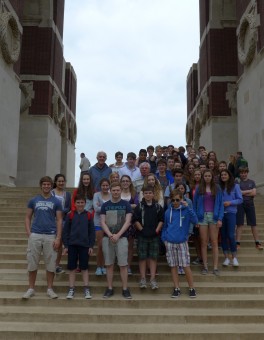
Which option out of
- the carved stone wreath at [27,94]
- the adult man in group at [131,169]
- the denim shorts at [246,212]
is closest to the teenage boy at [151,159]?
the adult man in group at [131,169]

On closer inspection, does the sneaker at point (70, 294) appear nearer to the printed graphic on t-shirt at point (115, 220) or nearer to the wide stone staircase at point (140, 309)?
the wide stone staircase at point (140, 309)

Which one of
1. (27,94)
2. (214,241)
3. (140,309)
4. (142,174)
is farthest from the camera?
(27,94)

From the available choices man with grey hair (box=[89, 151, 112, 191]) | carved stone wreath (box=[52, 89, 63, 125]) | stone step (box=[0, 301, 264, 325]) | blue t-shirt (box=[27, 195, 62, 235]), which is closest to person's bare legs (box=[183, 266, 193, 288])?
stone step (box=[0, 301, 264, 325])

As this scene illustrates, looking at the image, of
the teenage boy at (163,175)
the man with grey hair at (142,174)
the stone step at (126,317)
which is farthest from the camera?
the teenage boy at (163,175)

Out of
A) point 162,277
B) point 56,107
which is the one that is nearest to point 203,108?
point 56,107

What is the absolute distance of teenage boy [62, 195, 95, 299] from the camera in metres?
6.41

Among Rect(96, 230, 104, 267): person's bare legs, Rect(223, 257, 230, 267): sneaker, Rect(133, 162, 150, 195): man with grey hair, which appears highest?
Rect(133, 162, 150, 195): man with grey hair

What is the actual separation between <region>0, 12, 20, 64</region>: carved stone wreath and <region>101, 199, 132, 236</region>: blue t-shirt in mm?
11981

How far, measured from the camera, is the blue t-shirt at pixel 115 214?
21.7 feet

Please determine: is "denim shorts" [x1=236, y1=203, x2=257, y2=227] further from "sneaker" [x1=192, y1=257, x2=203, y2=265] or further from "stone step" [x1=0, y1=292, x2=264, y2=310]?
"stone step" [x1=0, y1=292, x2=264, y2=310]

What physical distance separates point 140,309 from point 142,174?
9.17 feet

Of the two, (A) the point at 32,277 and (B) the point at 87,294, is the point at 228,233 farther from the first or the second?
(A) the point at 32,277

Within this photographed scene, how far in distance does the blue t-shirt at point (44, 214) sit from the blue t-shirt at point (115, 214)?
75 centimetres

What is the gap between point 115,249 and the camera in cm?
654
